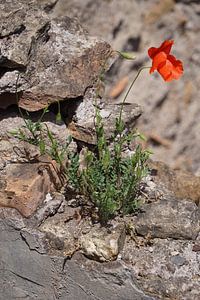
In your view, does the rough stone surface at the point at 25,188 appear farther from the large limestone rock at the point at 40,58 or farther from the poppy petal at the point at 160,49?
the poppy petal at the point at 160,49

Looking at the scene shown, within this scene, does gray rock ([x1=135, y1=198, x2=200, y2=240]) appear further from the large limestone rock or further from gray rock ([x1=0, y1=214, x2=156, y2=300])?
the large limestone rock

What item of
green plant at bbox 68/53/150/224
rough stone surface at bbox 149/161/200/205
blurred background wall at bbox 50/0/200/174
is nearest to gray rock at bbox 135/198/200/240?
green plant at bbox 68/53/150/224

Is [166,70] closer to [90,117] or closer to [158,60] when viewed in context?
[158,60]

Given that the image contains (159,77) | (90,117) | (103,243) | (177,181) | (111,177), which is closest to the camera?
(103,243)

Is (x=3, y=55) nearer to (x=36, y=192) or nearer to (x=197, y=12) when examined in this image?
(x=36, y=192)

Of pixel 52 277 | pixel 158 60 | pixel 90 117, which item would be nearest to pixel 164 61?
pixel 158 60

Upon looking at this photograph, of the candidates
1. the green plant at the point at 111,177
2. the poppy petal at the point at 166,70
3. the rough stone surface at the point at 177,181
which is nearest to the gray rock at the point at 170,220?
the green plant at the point at 111,177
